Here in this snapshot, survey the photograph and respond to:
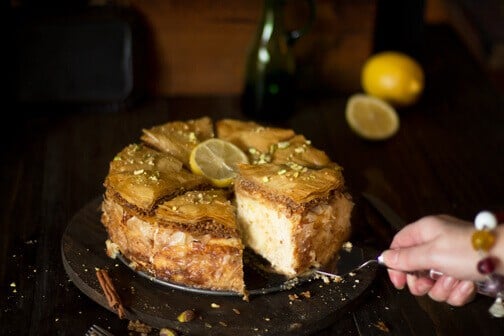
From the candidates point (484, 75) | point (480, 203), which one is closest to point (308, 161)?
point (480, 203)

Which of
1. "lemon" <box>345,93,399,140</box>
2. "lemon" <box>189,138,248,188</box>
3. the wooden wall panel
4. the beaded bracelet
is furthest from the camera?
the wooden wall panel

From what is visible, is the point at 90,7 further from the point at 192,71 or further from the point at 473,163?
the point at 473,163

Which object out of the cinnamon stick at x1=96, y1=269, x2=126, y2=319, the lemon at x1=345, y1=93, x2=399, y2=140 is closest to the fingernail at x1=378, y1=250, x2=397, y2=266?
the cinnamon stick at x1=96, y1=269, x2=126, y2=319

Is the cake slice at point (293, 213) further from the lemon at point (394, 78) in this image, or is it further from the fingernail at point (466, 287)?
the lemon at point (394, 78)

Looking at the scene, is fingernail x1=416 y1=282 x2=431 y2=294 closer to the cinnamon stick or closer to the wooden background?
the cinnamon stick

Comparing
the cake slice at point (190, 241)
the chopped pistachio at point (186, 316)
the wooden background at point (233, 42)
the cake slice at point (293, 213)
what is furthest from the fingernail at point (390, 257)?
the wooden background at point (233, 42)

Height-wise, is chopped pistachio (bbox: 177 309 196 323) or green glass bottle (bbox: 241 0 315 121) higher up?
green glass bottle (bbox: 241 0 315 121)

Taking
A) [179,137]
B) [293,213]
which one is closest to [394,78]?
[179,137]
